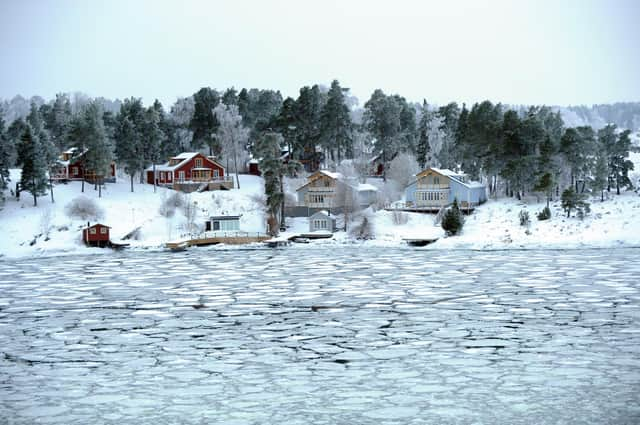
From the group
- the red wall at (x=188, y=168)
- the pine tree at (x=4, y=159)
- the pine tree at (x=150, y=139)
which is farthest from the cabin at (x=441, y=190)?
the pine tree at (x=4, y=159)

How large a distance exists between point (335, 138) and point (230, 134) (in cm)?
1121

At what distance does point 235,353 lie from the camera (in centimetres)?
1806

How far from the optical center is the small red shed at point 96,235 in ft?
175

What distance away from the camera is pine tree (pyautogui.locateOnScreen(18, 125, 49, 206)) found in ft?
197

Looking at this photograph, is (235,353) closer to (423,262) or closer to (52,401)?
(52,401)

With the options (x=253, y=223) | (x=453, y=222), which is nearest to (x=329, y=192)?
(x=253, y=223)

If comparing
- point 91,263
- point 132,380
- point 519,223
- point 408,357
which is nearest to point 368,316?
point 408,357

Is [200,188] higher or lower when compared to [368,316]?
higher

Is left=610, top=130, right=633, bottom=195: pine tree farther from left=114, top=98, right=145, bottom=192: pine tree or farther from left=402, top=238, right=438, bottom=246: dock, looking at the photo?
left=114, top=98, right=145, bottom=192: pine tree

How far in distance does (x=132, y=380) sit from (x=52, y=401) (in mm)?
1806

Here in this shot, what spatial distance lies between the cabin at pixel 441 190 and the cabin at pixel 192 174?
1945 cm

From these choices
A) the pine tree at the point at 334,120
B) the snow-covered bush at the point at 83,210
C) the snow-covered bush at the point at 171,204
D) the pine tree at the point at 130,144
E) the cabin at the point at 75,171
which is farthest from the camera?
the pine tree at the point at 334,120

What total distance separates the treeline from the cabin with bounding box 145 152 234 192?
1.90 meters

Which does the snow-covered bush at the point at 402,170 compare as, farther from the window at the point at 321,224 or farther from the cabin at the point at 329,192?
the window at the point at 321,224
